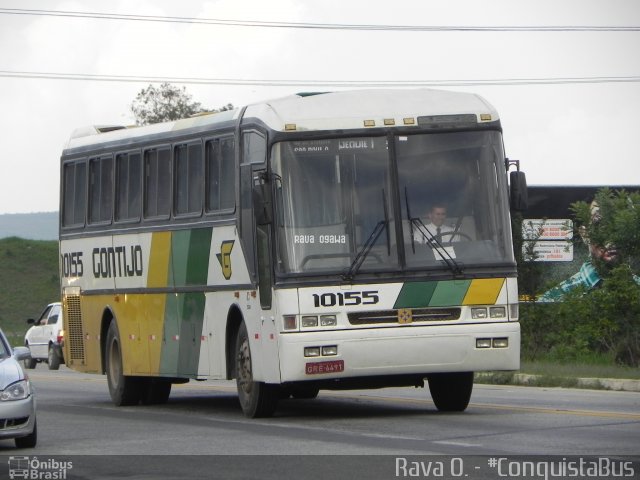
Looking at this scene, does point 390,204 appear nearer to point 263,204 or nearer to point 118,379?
point 263,204

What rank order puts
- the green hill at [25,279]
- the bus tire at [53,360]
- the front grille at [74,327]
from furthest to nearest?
the green hill at [25,279], the bus tire at [53,360], the front grille at [74,327]

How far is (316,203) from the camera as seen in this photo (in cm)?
1686

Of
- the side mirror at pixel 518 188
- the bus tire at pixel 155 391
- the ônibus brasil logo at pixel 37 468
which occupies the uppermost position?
the side mirror at pixel 518 188

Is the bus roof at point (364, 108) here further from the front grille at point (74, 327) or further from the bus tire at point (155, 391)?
the front grille at point (74, 327)

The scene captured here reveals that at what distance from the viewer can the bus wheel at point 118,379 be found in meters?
22.0

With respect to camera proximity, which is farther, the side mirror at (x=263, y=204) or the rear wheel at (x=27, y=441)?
the side mirror at (x=263, y=204)

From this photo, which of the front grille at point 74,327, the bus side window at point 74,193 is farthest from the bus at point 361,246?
the front grille at point 74,327

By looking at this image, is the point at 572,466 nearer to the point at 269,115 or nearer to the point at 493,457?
the point at 493,457

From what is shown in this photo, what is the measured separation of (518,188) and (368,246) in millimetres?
1845

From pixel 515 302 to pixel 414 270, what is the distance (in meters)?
1.19

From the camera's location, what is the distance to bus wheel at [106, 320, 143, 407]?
22016 mm

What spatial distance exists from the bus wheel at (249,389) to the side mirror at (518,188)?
10.9 ft

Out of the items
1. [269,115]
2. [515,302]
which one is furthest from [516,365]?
[269,115]

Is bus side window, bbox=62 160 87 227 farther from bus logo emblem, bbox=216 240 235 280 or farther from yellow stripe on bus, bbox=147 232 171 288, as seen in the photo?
bus logo emblem, bbox=216 240 235 280
